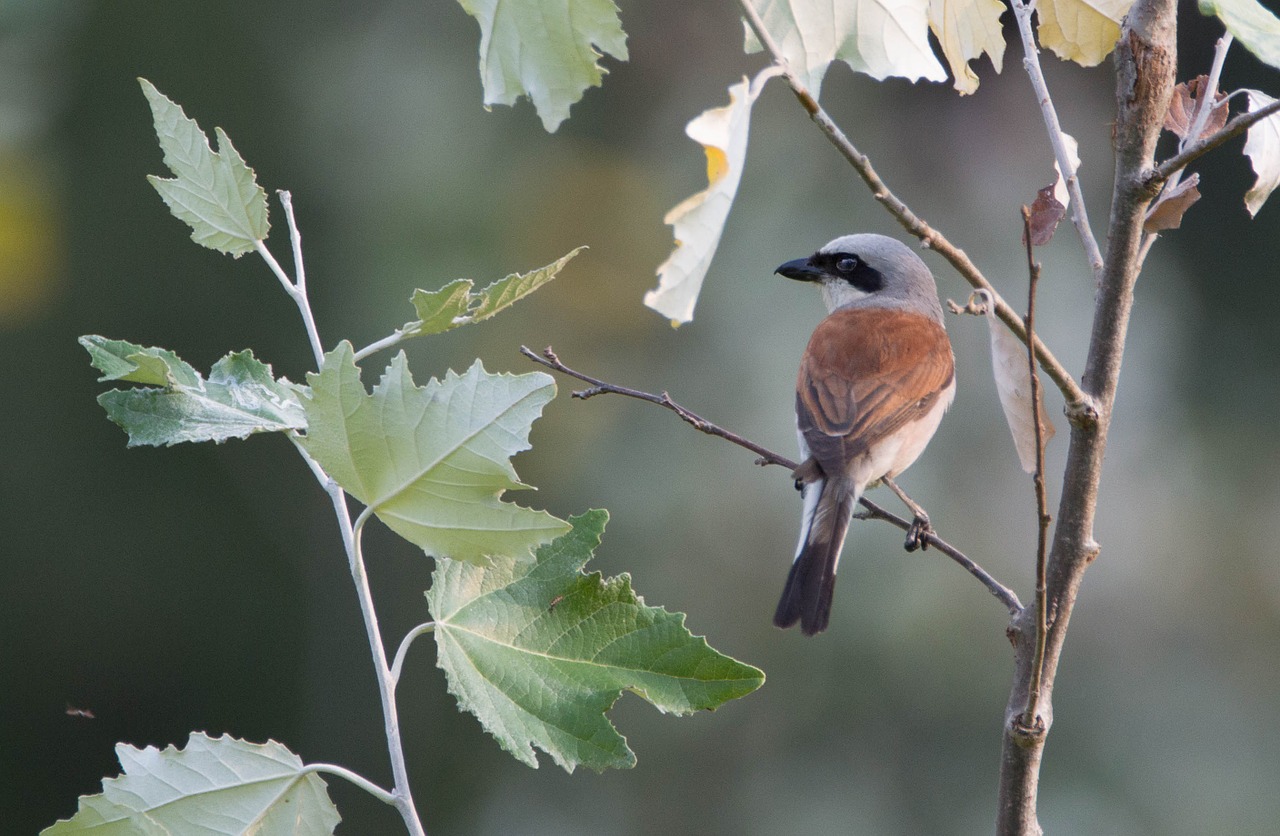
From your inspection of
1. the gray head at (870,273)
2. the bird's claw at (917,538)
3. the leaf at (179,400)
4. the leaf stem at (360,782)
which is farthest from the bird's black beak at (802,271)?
the leaf stem at (360,782)

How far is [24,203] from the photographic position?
5906 mm

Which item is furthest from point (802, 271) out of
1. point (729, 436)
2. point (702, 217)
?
point (702, 217)

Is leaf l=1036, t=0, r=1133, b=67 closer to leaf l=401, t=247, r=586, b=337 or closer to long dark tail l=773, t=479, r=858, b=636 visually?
leaf l=401, t=247, r=586, b=337

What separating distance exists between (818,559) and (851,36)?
131 centimetres

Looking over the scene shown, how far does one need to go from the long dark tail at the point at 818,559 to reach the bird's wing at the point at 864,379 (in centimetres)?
8

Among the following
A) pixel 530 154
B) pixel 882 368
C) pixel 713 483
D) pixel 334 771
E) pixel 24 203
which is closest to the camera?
pixel 334 771

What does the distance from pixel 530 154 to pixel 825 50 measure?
616 cm

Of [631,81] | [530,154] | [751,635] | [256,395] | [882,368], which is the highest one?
[631,81]

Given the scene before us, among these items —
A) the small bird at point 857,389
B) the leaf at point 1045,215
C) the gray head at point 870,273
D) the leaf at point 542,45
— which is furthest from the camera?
the gray head at point 870,273

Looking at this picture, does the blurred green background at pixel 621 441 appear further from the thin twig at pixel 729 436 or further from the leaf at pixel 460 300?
the leaf at pixel 460 300

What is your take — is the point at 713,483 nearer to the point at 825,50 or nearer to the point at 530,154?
the point at 530,154

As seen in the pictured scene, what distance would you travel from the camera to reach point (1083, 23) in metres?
1.45

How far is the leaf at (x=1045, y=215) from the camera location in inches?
60.1

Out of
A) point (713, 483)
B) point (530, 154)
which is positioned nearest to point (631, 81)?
point (530, 154)
